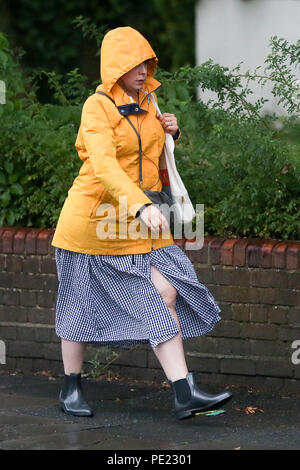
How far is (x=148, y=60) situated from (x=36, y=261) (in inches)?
73.3

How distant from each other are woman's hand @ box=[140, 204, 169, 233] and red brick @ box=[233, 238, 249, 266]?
1267mm

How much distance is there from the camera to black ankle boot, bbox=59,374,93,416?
20.1 feet

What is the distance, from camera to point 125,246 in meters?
5.88

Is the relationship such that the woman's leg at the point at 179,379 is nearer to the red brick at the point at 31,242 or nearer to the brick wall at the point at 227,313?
the brick wall at the point at 227,313

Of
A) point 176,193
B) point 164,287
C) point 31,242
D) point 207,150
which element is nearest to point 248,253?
point 207,150

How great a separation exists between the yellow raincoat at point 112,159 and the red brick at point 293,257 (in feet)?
2.95

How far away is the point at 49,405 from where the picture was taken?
642 cm

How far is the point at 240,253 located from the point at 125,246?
1.05 metres

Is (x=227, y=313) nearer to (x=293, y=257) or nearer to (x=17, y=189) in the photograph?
(x=293, y=257)

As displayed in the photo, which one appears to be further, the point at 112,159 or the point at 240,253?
the point at 240,253

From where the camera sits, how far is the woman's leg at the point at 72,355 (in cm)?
616

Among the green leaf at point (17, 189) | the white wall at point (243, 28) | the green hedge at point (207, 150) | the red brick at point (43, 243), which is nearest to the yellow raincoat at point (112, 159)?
the green hedge at point (207, 150)
